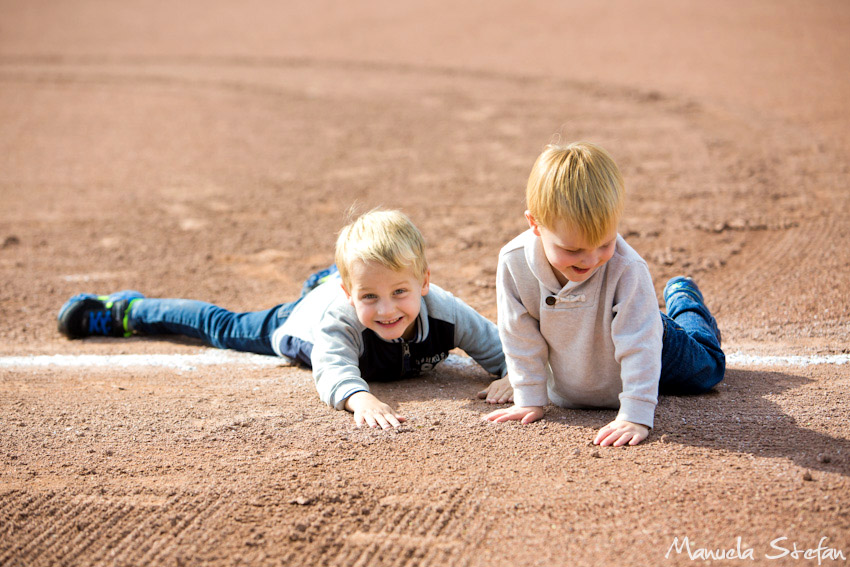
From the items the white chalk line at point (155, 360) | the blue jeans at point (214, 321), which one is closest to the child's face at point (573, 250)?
Result: the white chalk line at point (155, 360)

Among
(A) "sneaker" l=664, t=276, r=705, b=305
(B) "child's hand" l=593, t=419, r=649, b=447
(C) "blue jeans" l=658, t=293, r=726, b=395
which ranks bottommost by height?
(B) "child's hand" l=593, t=419, r=649, b=447

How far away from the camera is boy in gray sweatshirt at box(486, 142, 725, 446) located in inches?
89.7

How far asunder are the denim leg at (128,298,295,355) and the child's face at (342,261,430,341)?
0.85 m

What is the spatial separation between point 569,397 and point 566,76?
669 cm

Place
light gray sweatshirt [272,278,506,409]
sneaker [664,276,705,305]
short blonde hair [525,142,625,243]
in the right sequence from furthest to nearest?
1. sneaker [664,276,705,305]
2. light gray sweatshirt [272,278,506,409]
3. short blonde hair [525,142,625,243]

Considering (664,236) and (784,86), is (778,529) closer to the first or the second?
(664,236)

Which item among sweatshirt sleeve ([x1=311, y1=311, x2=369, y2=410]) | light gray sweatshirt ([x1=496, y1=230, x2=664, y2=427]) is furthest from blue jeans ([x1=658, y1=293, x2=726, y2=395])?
sweatshirt sleeve ([x1=311, y1=311, x2=369, y2=410])

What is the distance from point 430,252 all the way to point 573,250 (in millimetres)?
2597

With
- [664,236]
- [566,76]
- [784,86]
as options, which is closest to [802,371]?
[664,236]

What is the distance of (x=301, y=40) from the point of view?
11.5 metres

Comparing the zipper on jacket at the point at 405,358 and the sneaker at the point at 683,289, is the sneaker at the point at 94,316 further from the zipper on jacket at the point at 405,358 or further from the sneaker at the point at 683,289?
the sneaker at the point at 683,289

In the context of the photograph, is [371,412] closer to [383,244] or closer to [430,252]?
[383,244]

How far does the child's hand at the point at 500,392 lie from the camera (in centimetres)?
287

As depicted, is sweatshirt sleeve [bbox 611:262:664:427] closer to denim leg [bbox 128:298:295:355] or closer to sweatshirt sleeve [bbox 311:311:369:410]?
sweatshirt sleeve [bbox 311:311:369:410]
